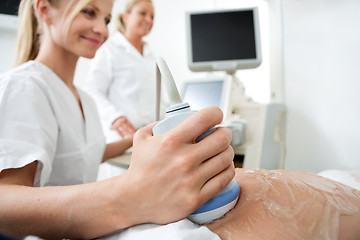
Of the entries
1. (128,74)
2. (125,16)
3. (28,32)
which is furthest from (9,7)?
(28,32)

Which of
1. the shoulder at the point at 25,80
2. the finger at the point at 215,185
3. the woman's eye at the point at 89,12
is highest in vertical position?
the woman's eye at the point at 89,12

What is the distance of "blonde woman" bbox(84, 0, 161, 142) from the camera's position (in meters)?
1.66

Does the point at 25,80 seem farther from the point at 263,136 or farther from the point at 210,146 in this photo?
the point at 263,136

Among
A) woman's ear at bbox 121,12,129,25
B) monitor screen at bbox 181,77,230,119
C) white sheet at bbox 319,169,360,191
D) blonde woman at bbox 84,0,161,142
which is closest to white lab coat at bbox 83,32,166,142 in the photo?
blonde woman at bbox 84,0,161,142

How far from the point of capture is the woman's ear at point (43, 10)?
751 mm

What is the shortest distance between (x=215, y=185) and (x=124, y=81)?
1502 millimetres

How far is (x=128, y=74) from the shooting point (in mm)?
1745

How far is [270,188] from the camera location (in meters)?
0.41

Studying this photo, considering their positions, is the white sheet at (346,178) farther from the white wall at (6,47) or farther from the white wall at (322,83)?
the white wall at (6,47)

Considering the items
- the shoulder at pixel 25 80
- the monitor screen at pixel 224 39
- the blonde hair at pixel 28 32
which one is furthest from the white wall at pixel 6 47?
Result: the shoulder at pixel 25 80

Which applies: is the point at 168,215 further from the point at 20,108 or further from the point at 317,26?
the point at 317,26

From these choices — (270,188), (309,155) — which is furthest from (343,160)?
(270,188)

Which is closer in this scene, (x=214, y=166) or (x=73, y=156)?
(x=214, y=166)

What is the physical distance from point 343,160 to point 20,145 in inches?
40.1
